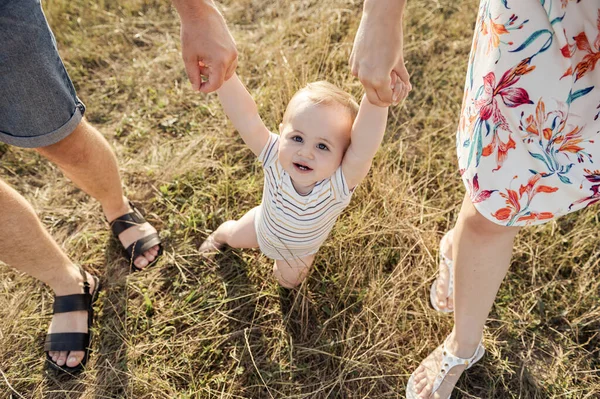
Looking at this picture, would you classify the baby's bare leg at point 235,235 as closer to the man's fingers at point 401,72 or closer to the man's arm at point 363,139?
the man's arm at point 363,139

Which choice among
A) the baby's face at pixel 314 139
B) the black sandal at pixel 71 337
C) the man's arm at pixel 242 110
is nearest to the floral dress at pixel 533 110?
the baby's face at pixel 314 139

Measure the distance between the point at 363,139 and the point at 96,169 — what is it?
125 cm

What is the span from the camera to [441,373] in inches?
75.0

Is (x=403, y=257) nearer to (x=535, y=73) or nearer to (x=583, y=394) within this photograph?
(x=583, y=394)

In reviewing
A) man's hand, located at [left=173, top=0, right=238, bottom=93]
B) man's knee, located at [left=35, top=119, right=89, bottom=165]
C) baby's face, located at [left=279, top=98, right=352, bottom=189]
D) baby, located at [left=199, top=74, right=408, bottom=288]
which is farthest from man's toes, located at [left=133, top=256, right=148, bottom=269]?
man's hand, located at [left=173, top=0, right=238, bottom=93]

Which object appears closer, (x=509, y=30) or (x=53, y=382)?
(x=509, y=30)

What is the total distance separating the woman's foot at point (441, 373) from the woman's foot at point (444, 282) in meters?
0.24

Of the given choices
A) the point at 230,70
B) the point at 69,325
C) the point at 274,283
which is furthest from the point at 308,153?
the point at 69,325

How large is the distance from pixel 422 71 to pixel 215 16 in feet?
6.53

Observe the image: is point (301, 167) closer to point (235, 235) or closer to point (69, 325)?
point (235, 235)

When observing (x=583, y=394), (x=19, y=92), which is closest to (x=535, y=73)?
(x=583, y=394)

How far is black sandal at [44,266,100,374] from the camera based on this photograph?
2.08 metres

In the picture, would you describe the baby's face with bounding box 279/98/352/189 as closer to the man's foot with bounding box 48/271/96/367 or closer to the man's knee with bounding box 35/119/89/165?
the man's knee with bounding box 35/119/89/165

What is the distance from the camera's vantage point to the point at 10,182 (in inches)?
109
